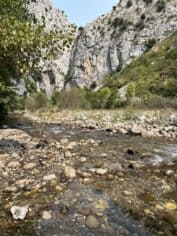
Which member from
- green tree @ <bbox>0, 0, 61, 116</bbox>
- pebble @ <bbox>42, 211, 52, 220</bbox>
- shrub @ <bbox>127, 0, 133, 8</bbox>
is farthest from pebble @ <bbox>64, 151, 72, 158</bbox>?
shrub @ <bbox>127, 0, 133, 8</bbox>

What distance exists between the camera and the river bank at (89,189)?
26.7 ft

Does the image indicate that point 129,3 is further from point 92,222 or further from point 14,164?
point 92,222

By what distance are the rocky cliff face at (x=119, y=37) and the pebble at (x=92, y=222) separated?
86438 millimetres

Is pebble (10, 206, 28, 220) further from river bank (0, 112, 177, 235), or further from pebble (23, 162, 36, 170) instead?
pebble (23, 162, 36, 170)

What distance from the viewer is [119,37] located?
10206cm

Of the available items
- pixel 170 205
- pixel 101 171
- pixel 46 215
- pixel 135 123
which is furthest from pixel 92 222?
pixel 135 123

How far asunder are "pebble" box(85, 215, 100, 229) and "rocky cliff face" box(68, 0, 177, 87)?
3403 inches

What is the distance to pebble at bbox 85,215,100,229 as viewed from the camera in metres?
8.05

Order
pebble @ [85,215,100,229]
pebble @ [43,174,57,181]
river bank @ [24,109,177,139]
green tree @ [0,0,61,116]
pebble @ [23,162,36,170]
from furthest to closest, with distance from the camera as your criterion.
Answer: river bank @ [24,109,177,139] → pebble @ [23,162,36,170] → green tree @ [0,0,61,116] → pebble @ [43,174,57,181] → pebble @ [85,215,100,229]

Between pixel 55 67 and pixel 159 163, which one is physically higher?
pixel 55 67

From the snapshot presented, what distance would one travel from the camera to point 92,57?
358 ft

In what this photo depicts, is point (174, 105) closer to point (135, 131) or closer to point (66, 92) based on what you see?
point (135, 131)

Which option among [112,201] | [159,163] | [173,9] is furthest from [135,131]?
[173,9]

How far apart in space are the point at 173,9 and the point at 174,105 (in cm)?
6616
